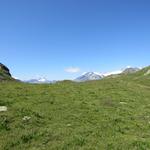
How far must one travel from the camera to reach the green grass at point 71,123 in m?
17.3

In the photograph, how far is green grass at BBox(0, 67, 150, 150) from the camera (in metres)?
17.3

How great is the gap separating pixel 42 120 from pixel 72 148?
201 inches

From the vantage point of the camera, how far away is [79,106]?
88.3 feet

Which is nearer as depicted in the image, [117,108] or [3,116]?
[3,116]

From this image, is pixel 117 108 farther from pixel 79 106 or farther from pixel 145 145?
pixel 145 145

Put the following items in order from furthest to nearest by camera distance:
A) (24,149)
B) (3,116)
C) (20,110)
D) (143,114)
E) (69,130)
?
(143,114), (20,110), (3,116), (69,130), (24,149)

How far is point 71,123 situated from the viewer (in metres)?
21.2

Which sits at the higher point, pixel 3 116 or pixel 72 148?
pixel 3 116

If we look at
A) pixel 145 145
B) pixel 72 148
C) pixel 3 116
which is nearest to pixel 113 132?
pixel 145 145

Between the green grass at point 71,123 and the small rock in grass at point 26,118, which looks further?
the small rock in grass at point 26,118

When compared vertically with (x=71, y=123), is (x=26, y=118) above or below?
above

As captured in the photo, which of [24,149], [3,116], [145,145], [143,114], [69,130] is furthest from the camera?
[143,114]

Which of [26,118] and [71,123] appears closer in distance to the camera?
[26,118]

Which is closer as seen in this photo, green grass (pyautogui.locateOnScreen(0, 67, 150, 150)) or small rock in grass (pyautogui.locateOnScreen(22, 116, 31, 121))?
green grass (pyautogui.locateOnScreen(0, 67, 150, 150))
